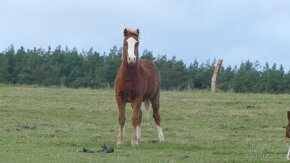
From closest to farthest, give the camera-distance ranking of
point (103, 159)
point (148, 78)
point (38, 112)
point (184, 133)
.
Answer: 1. point (103, 159)
2. point (148, 78)
3. point (184, 133)
4. point (38, 112)

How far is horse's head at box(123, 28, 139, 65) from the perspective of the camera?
418 inches

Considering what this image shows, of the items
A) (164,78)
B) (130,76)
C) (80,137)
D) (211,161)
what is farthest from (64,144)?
(164,78)

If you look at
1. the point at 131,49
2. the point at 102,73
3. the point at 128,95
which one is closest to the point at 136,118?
the point at 128,95

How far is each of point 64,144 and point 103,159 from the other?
2642mm

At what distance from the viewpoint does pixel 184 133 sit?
44.9 ft

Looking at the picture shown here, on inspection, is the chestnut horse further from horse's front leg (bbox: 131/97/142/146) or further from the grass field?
the grass field

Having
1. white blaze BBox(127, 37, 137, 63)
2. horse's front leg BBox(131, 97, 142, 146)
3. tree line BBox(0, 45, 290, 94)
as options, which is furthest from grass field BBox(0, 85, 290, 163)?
tree line BBox(0, 45, 290, 94)

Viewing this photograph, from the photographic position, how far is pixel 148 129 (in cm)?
1474

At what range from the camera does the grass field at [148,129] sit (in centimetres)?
947

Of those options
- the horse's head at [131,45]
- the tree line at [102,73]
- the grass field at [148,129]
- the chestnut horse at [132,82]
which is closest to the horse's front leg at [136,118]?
the chestnut horse at [132,82]

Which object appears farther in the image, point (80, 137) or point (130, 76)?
point (80, 137)

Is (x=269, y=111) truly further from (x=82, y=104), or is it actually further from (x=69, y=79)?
(x=69, y=79)

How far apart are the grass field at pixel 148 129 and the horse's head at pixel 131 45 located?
81.0 inches

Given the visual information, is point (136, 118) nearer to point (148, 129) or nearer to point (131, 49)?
point (131, 49)
